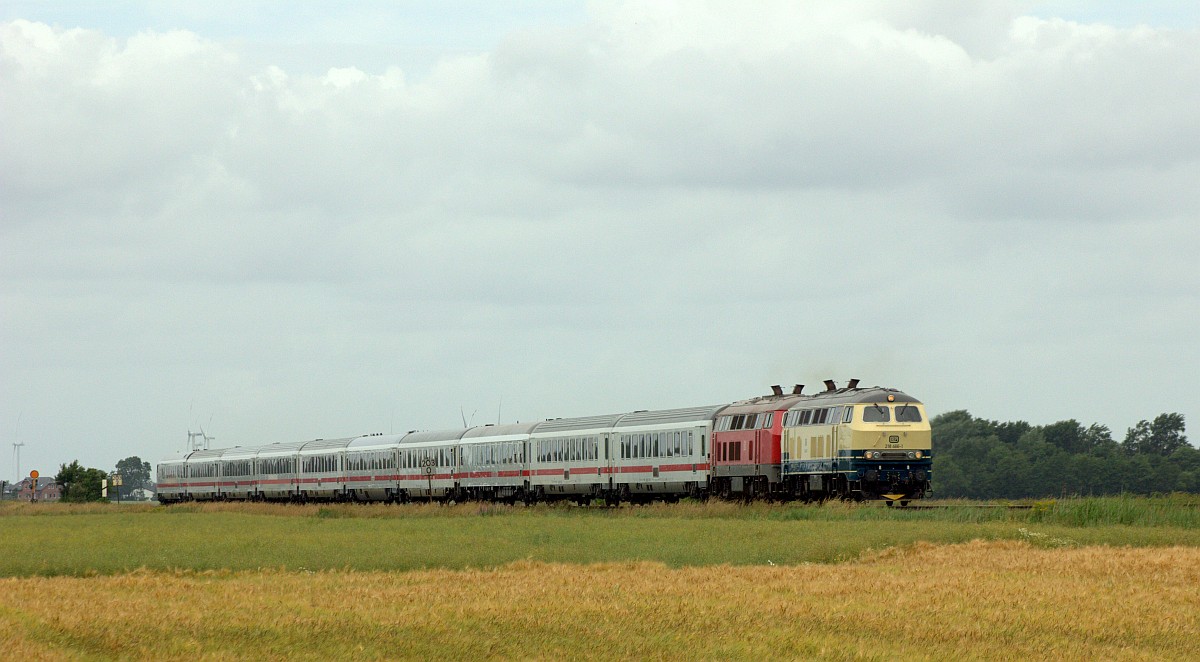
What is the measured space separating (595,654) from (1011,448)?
123358mm

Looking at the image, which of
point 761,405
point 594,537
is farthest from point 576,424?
point 594,537

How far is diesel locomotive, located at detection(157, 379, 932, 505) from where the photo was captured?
5038 centimetres

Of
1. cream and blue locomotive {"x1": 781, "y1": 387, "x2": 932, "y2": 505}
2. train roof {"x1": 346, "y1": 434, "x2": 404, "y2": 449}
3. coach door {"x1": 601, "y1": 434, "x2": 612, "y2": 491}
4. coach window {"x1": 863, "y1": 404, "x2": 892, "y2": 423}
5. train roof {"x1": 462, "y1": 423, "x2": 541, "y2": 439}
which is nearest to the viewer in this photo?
cream and blue locomotive {"x1": 781, "y1": 387, "x2": 932, "y2": 505}

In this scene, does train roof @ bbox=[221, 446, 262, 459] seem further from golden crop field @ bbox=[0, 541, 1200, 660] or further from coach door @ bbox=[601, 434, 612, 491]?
golden crop field @ bbox=[0, 541, 1200, 660]

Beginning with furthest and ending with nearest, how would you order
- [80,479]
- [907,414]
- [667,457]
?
[80,479], [667,457], [907,414]

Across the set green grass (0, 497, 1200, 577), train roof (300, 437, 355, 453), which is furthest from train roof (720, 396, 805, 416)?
train roof (300, 437, 355, 453)

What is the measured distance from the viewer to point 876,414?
1976 inches

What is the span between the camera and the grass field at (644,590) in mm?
19578

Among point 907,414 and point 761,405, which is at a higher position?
point 761,405

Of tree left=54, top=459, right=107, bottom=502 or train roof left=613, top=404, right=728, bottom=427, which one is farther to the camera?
tree left=54, top=459, right=107, bottom=502

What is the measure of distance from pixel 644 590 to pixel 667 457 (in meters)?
36.3

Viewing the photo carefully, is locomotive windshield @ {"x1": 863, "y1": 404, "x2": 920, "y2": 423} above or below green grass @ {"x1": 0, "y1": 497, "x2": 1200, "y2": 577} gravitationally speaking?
above

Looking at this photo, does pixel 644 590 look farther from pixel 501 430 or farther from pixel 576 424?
pixel 501 430

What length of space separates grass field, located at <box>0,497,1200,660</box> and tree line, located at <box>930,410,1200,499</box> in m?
67.8
